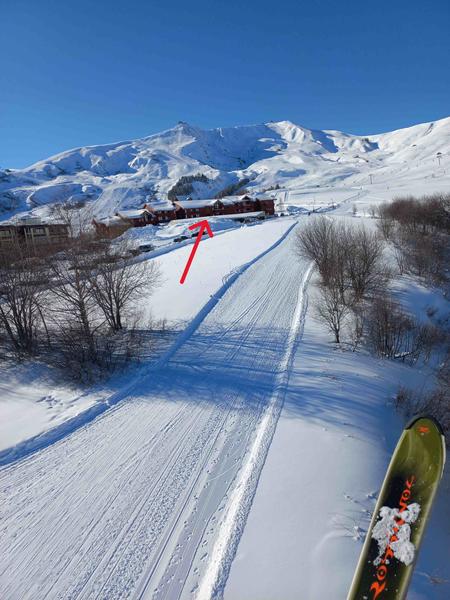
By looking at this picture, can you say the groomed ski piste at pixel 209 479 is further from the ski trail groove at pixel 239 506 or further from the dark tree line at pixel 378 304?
the dark tree line at pixel 378 304

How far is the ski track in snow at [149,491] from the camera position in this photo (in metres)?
4.73

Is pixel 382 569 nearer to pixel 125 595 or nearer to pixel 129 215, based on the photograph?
pixel 125 595

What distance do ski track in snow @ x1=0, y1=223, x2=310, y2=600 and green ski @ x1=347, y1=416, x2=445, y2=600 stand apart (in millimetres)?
2030

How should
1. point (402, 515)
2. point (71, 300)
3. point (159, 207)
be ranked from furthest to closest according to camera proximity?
1. point (159, 207)
2. point (71, 300)
3. point (402, 515)

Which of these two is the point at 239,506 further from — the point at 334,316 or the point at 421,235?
the point at 421,235

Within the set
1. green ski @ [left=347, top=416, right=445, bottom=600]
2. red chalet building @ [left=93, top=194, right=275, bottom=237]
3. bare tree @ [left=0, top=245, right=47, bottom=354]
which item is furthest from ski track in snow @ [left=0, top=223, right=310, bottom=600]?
red chalet building @ [left=93, top=194, right=275, bottom=237]

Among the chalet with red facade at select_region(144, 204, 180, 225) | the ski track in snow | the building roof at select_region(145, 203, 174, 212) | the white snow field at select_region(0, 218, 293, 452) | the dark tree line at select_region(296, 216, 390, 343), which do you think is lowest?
the ski track in snow

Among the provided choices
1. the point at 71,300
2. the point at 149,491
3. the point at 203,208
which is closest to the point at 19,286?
the point at 71,300

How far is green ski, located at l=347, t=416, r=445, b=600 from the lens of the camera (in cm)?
414

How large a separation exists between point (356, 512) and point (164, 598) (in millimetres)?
3321

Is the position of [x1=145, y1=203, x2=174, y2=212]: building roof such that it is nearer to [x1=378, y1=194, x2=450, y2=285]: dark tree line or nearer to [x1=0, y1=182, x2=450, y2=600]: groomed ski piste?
[x1=378, y1=194, x2=450, y2=285]: dark tree line

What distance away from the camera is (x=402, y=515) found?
4.68 m

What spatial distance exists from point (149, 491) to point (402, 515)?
450cm

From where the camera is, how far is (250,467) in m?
6.62
